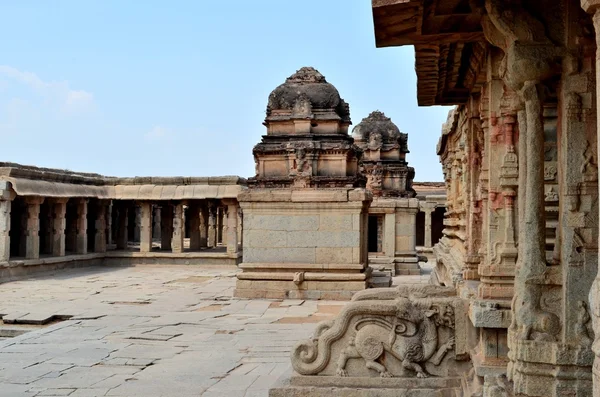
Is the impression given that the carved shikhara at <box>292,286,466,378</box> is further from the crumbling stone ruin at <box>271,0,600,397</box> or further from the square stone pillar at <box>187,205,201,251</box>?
the square stone pillar at <box>187,205,201,251</box>

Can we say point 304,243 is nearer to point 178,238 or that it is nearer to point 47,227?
point 178,238

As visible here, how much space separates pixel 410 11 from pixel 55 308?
1025 cm

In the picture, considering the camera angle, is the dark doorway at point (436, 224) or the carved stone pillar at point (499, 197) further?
the dark doorway at point (436, 224)

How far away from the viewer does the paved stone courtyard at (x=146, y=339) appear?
728 centimetres

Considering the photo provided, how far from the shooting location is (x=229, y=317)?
11953 mm

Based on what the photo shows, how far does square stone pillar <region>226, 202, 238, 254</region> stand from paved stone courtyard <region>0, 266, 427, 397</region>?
580 centimetres

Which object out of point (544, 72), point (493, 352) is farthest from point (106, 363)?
point (544, 72)

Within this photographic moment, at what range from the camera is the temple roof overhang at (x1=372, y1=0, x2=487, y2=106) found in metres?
4.96

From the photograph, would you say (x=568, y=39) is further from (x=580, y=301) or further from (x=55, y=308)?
(x=55, y=308)

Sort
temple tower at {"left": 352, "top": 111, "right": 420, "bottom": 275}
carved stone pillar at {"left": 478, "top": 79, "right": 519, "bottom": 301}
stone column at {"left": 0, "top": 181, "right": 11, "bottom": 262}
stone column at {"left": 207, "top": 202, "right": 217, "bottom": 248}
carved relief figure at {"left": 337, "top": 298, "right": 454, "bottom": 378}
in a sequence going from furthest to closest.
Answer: stone column at {"left": 207, "top": 202, "right": 217, "bottom": 248} < temple tower at {"left": 352, "top": 111, "right": 420, "bottom": 275} < stone column at {"left": 0, "top": 181, "right": 11, "bottom": 262} < carved relief figure at {"left": 337, "top": 298, "right": 454, "bottom": 378} < carved stone pillar at {"left": 478, "top": 79, "right": 519, "bottom": 301}

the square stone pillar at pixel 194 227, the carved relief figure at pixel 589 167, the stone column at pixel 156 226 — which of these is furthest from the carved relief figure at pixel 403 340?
the stone column at pixel 156 226

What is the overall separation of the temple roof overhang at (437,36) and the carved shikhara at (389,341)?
7.25 feet

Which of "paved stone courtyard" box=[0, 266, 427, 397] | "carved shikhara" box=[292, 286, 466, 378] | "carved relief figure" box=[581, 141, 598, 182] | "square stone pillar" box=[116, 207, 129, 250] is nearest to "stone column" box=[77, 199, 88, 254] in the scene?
"square stone pillar" box=[116, 207, 129, 250]

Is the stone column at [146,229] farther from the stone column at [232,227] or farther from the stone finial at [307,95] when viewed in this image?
the stone finial at [307,95]
